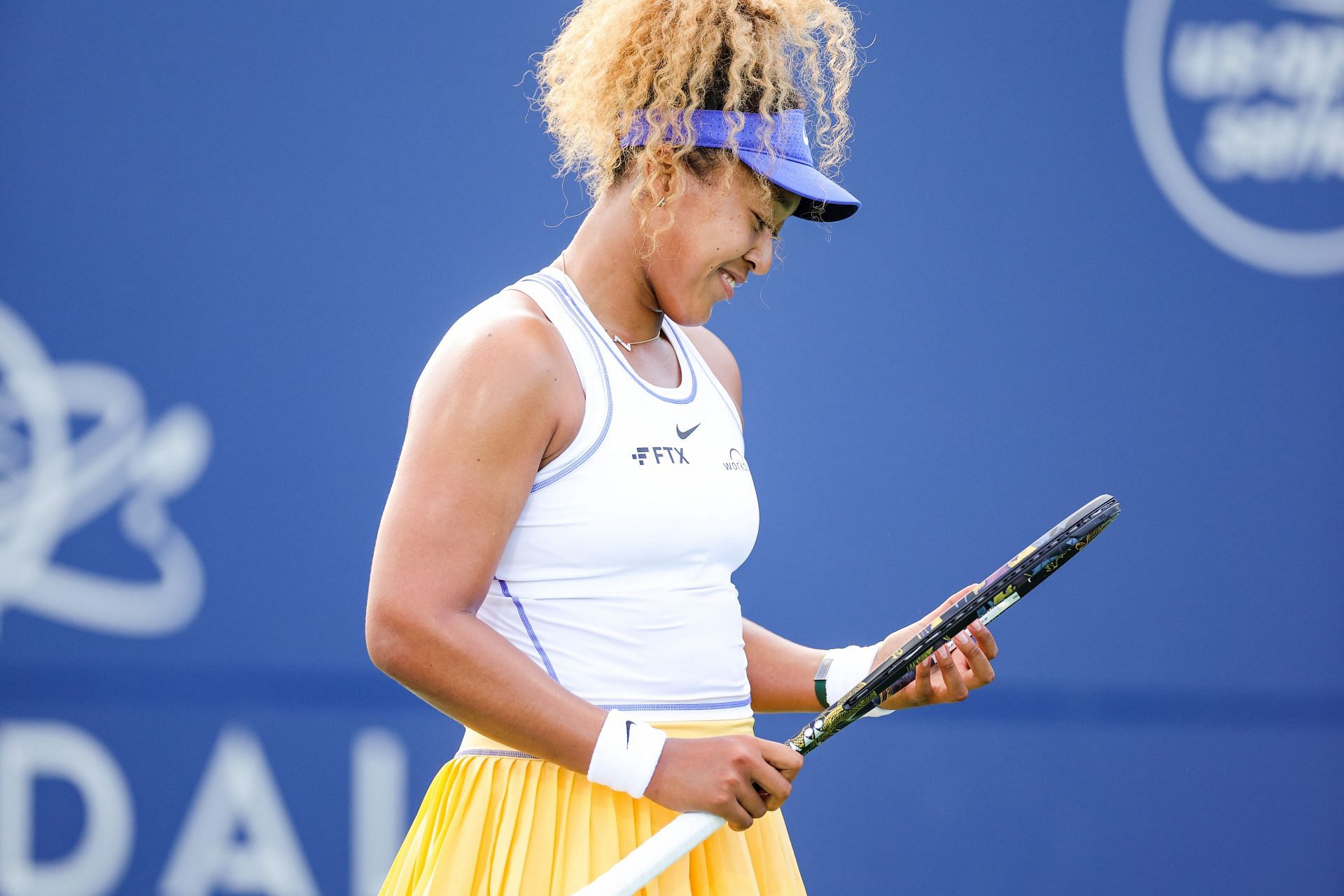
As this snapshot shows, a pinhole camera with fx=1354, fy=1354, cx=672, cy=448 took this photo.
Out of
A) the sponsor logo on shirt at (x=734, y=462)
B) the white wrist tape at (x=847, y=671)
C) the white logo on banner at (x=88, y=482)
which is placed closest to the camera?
the sponsor logo on shirt at (x=734, y=462)

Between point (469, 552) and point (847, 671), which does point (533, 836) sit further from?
point (847, 671)

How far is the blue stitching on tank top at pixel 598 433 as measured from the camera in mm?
1223

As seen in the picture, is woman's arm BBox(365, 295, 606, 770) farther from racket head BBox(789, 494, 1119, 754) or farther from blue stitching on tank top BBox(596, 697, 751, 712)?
racket head BBox(789, 494, 1119, 754)

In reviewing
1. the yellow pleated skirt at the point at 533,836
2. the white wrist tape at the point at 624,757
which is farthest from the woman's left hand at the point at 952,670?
the white wrist tape at the point at 624,757

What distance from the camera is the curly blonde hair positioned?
4.28ft

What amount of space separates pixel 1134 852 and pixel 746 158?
5.67 ft

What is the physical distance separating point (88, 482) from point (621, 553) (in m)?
1.35

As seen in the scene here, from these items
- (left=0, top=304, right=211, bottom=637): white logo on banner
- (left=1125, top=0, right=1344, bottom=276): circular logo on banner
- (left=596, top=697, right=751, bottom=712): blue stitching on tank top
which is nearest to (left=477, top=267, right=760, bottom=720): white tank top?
(left=596, top=697, right=751, bottom=712): blue stitching on tank top

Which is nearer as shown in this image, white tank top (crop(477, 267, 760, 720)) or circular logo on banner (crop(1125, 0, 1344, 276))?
white tank top (crop(477, 267, 760, 720))

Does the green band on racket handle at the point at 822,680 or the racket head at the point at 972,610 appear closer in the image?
the racket head at the point at 972,610

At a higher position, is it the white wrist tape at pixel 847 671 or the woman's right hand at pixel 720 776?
the white wrist tape at pixel 847 671

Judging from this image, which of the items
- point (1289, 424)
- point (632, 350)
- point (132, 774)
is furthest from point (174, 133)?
point (1289, 424)

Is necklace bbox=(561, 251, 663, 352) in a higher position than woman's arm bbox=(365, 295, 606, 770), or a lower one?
higher

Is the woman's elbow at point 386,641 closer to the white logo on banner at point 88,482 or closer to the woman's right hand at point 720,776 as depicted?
the woman's right hand at point 720,776
